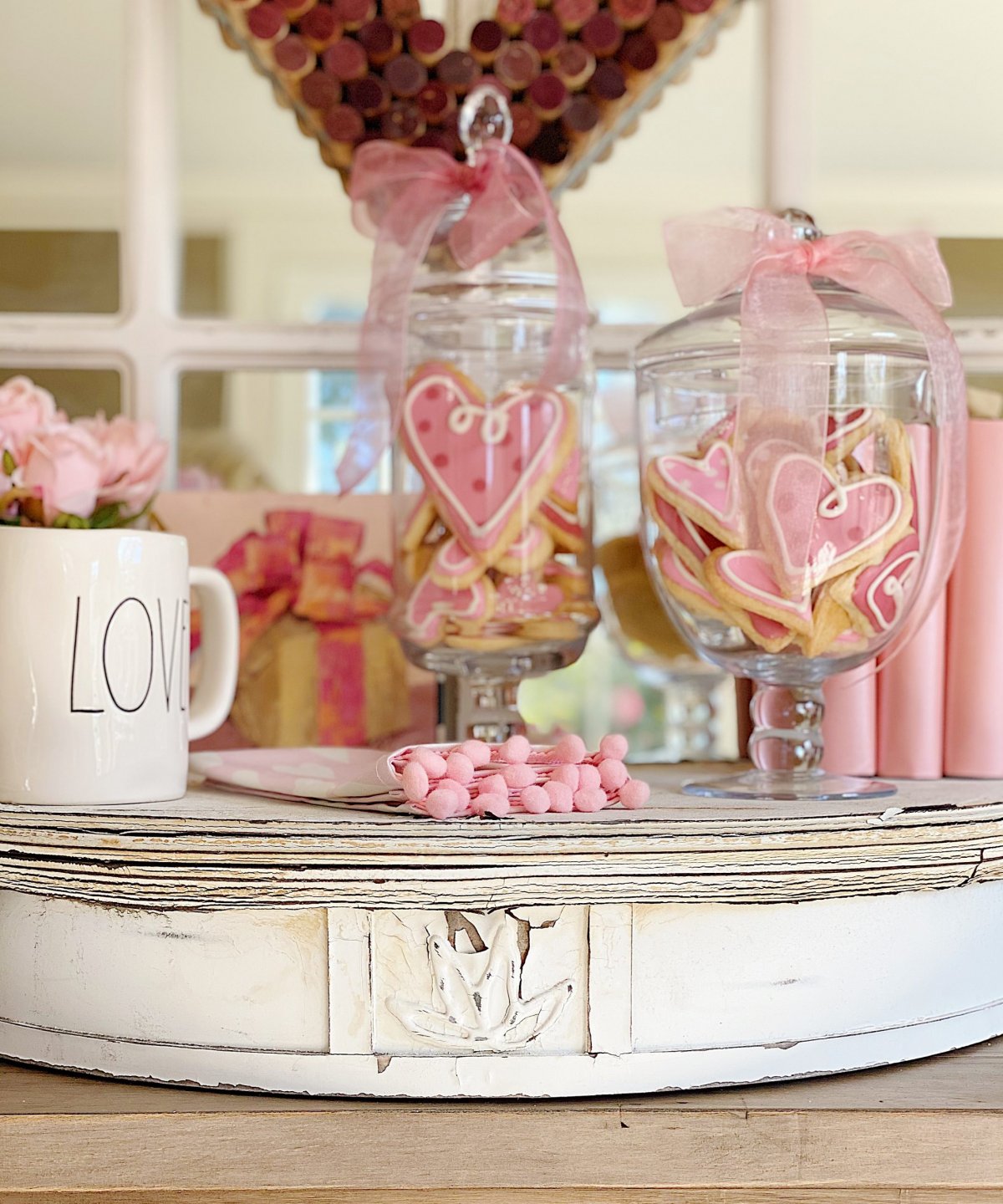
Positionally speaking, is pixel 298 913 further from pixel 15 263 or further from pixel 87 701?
pixel 15 263

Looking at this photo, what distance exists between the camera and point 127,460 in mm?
725

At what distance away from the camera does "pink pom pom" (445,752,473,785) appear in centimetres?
55

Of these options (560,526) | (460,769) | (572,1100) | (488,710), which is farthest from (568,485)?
(572,1100)

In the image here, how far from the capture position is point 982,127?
99 cm

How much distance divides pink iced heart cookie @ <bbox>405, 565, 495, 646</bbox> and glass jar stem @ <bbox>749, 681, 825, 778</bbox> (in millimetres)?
154

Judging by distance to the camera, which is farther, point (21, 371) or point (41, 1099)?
point (21, 371)

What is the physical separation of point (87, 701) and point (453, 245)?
35 centimetres

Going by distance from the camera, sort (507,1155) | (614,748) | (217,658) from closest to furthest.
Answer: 1. (507,1155)
2. (614,748)
3. (217,658)

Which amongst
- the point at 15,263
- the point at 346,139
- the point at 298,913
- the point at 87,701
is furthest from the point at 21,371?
the point at 298,913

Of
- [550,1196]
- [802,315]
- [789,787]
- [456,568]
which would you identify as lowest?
[550,1196]

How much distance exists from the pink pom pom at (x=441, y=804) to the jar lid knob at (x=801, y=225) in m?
0.34

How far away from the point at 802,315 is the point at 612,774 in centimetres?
24

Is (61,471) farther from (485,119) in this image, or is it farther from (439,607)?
(485,119)

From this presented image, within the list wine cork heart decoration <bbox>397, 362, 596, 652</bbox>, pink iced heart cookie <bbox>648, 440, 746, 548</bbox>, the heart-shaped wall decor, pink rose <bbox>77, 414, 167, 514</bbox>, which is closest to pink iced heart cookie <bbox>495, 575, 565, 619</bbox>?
wine cork heart decoration <bbox>397, 362, 596, 652</bbox>
